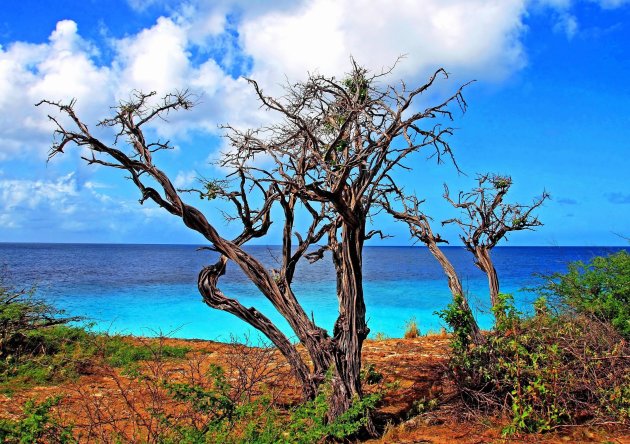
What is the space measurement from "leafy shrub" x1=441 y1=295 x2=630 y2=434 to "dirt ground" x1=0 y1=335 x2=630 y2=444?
23cm

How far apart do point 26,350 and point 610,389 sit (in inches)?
386

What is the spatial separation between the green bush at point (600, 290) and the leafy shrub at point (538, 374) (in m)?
2.99

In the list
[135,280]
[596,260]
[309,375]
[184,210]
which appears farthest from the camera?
[135,280]

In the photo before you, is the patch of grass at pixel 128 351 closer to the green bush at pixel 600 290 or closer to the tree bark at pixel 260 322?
the tree bark at pixel 260 322

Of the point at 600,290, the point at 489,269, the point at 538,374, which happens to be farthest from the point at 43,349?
the point at 600,290

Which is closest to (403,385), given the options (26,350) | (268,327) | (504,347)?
(504,347)

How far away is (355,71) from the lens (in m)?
7.77

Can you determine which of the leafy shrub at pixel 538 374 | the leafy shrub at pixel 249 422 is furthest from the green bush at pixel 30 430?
the leafy shrub at pixel 538 374

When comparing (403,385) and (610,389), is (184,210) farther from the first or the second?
(610,389)

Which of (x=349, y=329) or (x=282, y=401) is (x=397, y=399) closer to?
(x=282, y=401)

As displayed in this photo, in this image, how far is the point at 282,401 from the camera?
27.2 feet

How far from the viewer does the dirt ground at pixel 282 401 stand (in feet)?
21.0

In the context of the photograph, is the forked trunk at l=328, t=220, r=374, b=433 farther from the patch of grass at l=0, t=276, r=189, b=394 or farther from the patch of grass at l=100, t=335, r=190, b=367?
the patch of grass at l=100, t=335, r=190, b=367

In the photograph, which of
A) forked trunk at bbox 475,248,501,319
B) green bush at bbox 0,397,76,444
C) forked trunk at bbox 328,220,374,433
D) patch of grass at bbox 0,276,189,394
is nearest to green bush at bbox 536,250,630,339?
forked trunk at bbox 475,248,501,319
